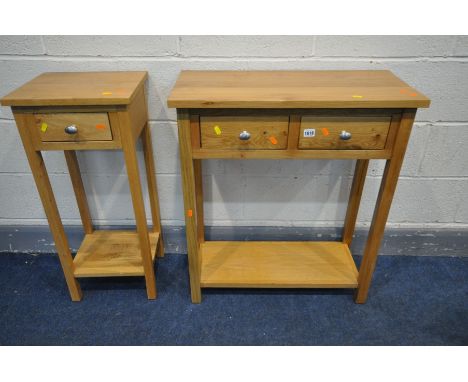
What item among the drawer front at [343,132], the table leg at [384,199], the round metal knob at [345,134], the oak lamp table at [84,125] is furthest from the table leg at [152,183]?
the table leg at [384,199]

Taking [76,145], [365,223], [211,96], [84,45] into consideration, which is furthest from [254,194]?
[84,45]

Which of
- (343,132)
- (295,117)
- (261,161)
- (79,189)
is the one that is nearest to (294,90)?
(295,117)

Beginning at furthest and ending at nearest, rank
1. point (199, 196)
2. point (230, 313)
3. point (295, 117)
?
point (199, 196)
point (230, 313)
point (295, 117)

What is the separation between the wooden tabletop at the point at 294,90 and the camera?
1072mm

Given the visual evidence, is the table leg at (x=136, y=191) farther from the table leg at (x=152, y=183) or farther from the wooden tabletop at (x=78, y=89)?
the table leg at (x=152, y=183)

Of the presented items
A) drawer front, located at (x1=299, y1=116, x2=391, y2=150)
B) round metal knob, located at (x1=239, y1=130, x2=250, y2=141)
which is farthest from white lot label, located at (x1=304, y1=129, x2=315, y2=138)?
round metal knob, located at (x1=239, y1=130, x2=250, y2=141)

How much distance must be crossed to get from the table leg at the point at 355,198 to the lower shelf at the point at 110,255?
91 cm

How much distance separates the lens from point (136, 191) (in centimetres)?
131

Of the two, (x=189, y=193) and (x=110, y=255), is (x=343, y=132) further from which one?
(x=110, y=255)

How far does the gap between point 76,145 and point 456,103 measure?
4.78 feet

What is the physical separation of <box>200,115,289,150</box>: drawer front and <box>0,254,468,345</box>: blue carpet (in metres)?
0.75

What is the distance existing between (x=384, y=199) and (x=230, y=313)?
0.78m

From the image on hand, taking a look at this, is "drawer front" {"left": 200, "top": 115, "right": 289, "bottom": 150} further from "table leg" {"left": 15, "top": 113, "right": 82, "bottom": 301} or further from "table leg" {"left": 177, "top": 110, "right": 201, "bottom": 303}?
"table leg" {"left": 15, "top": 113, "right": 82, "bottom": 301}

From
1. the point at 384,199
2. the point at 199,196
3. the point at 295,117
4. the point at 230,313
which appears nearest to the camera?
the point at 295,117
